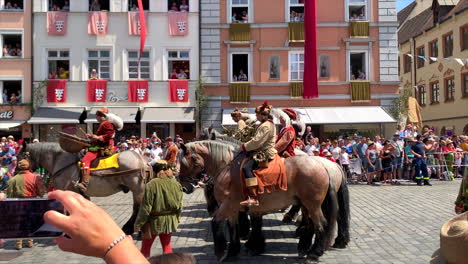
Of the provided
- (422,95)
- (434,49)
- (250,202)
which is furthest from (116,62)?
(422,95)

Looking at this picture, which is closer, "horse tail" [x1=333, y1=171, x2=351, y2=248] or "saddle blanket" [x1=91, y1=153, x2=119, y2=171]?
"horse tail" [x1=333, y1=171, x2=351, y2=248]

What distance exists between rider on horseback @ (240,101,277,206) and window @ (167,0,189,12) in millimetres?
19256

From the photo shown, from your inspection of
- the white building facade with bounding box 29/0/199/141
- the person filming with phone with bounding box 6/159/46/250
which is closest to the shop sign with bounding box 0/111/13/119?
the white building facade with bounding box 29/0/199/141

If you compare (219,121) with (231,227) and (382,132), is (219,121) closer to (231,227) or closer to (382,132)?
(382,132)

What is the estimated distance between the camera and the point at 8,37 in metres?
25.0

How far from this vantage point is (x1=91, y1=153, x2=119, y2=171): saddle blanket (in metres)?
8.62

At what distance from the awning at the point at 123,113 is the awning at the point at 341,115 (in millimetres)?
4927

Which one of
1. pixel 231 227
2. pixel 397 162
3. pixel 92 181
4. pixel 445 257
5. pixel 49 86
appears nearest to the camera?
pixel 445 257

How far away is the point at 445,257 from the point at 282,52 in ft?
75.9

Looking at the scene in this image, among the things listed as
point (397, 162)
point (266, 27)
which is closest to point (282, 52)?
point (266, 27)

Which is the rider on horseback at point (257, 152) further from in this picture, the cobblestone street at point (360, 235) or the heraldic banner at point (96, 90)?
the heraldic banner at point (96, 90)

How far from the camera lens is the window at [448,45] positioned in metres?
33.7

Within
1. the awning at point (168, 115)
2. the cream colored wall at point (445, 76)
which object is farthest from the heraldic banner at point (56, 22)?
the cream colored wall at point (445, 76)

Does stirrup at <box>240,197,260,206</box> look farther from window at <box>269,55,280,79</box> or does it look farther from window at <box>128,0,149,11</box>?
window at <box>128,0,149,11</box>
